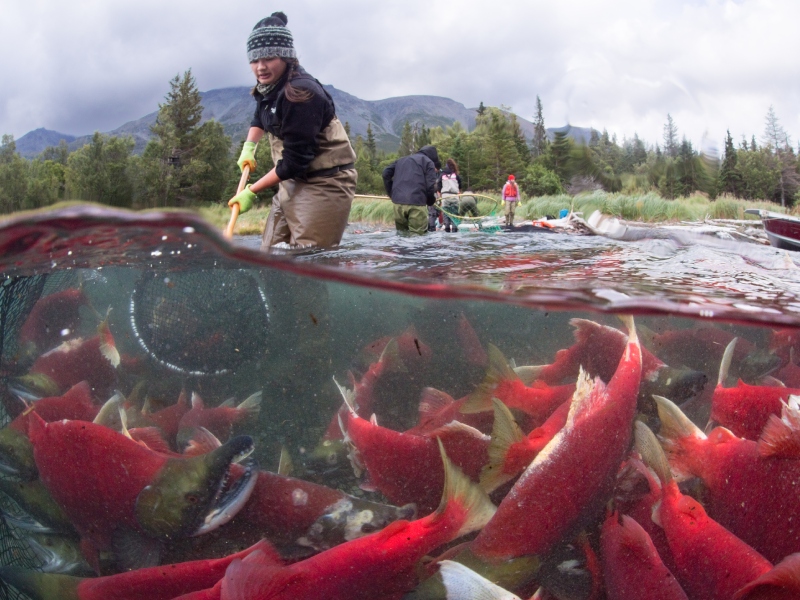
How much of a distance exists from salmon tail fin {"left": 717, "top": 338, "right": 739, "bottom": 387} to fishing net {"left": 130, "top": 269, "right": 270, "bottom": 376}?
6.15 feet

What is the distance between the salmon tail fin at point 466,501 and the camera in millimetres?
1756

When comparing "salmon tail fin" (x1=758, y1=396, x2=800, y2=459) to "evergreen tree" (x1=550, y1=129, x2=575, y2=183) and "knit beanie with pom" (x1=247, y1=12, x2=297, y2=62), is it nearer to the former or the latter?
"evergreen tree" (x1=550, y1=129, x2=575, y2=183)

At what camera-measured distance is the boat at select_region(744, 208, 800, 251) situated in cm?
730

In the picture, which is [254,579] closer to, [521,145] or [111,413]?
[111,413]

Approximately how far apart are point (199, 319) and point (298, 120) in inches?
72.2

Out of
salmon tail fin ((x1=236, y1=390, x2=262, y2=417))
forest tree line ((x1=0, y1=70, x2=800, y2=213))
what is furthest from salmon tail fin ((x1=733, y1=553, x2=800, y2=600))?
forest tree line ((x1=0, y1=70, x2=800, y2=213))

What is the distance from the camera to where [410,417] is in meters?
2.00

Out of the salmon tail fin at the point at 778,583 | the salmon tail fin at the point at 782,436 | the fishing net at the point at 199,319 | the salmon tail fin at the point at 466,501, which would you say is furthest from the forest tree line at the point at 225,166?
the salmon tail fin at the point at 778,583

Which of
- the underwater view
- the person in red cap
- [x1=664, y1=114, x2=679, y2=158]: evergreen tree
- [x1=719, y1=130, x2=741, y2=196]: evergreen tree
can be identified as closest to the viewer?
the underwater view

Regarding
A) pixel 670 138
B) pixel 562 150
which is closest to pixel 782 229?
→ pixel 670 138

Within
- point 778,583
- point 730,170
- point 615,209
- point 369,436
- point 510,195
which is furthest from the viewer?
point 510,195

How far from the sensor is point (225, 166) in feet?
9.07

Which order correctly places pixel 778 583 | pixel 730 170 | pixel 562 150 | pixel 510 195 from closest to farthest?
pixel 778 583
pixel 562 150
pixel 730 170
pixel 510 195

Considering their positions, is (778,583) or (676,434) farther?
(676,434)
